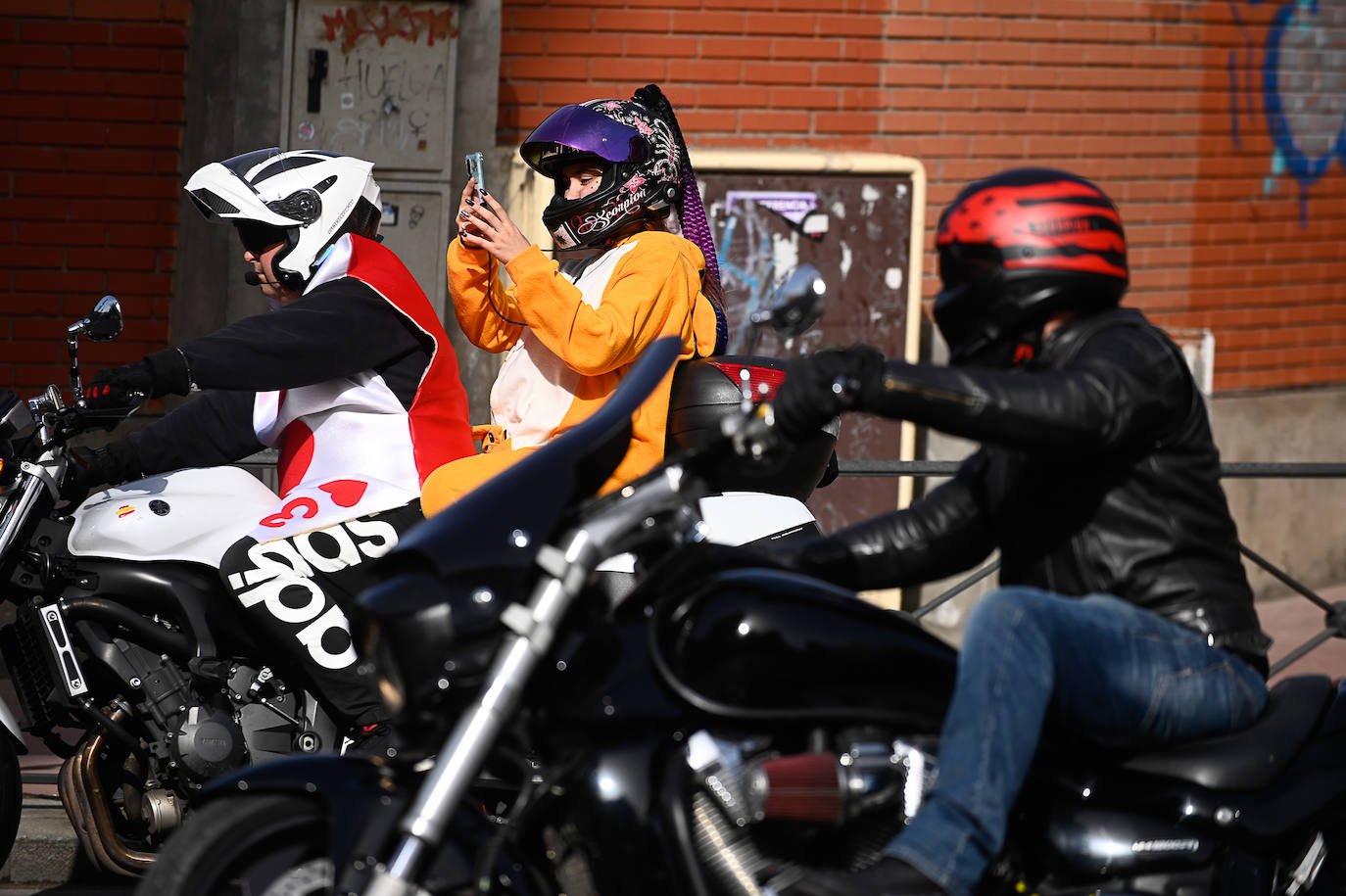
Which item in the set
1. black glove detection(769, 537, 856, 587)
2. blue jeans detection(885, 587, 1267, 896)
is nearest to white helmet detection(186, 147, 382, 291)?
black glove detection(769, 537, 856, 587)

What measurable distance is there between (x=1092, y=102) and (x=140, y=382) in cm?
627

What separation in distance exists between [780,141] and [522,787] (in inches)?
238

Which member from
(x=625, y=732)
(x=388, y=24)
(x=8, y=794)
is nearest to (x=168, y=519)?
(x=8, y=794)

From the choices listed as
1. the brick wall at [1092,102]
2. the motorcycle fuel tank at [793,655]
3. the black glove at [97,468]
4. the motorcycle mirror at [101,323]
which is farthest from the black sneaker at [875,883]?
the brick wall at [1092,102]

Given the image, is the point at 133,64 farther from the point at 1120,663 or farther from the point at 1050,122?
the point at 1120,663

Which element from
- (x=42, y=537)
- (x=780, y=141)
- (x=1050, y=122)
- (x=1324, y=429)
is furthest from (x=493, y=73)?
(x=1324, y=429)

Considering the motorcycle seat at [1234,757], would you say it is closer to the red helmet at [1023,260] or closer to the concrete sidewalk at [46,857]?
the red helmet at [1023,260]

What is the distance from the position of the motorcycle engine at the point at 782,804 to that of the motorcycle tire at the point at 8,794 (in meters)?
2.15

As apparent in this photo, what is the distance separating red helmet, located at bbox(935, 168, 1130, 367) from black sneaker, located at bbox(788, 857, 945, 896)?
0.97 meters

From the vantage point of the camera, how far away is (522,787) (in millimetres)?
2521

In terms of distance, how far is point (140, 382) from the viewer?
152 inches

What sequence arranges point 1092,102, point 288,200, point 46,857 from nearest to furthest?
point 288,200
point 46,857
point 1092,102

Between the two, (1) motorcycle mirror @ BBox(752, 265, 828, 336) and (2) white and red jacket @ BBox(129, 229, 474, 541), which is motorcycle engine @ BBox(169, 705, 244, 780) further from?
(1) motorcycle mirror @ BBox(752, 265, 828, 336)

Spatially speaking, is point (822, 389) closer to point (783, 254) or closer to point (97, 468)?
point (97, 468)
